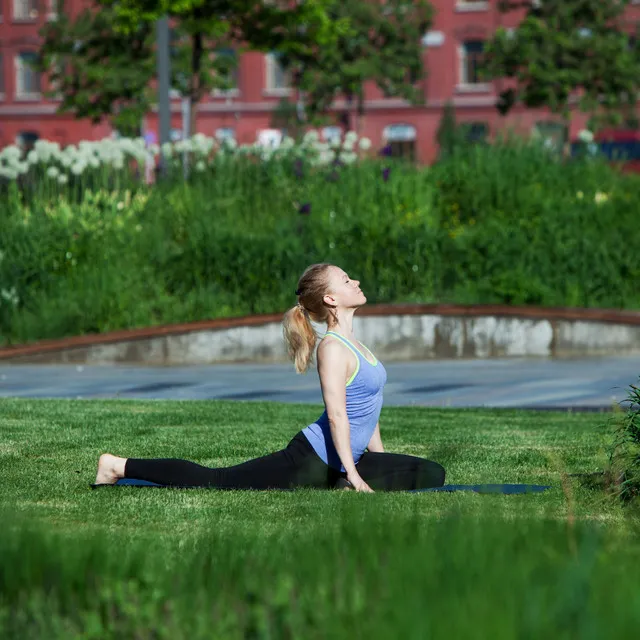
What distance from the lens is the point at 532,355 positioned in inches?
555

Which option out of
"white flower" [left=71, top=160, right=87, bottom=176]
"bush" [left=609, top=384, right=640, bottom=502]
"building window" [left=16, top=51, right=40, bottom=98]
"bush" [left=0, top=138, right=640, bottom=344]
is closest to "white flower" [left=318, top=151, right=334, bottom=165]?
"bush" [left=0, top=138, right=640, bottom=344]

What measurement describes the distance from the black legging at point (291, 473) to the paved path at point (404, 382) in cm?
406

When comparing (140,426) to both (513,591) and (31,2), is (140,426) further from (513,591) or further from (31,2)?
(31,2)

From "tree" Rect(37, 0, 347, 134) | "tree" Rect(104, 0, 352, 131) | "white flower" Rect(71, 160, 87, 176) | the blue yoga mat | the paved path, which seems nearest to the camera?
the blue yoga mat

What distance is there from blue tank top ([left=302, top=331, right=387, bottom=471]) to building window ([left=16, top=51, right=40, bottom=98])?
58257mm

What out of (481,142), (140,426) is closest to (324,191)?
(481,142)

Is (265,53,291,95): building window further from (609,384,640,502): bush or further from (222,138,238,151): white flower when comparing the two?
(609,384,640,502): bush

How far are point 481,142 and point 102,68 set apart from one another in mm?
17744

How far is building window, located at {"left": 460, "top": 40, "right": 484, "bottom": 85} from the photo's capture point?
5781 centimetres

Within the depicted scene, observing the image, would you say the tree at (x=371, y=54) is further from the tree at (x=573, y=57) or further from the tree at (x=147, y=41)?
the tree at (x=147, y=41)

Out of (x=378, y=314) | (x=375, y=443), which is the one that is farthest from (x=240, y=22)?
(x=375, y=443)

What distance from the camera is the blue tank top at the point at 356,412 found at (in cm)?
645

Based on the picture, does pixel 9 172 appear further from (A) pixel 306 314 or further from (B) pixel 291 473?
(B) pixel 291 473

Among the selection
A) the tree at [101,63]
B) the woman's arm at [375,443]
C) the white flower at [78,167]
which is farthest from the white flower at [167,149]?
the tree at [101,63]
